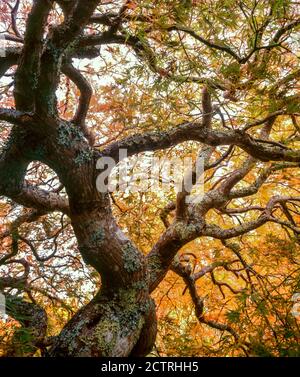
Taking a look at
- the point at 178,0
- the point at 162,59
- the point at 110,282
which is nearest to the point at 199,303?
the point at 110,282

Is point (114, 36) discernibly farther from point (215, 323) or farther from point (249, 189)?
point (215, 323)

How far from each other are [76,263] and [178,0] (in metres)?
2.17

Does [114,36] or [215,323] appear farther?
[215,323]

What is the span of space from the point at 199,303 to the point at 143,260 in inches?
41.2

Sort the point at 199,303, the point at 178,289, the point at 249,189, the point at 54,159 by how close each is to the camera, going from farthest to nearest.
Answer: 1. the point at 178,289
2. the point at 199,303
3. the point at 249,189
4. the point at 54,159

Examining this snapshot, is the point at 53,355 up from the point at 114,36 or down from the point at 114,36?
down

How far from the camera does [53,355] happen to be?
160 centimetres

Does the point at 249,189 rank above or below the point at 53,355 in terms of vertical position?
above

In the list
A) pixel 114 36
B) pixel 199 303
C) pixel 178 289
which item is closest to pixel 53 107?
pixel 114 36

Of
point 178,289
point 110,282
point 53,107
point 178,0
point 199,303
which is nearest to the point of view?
point 178,0
